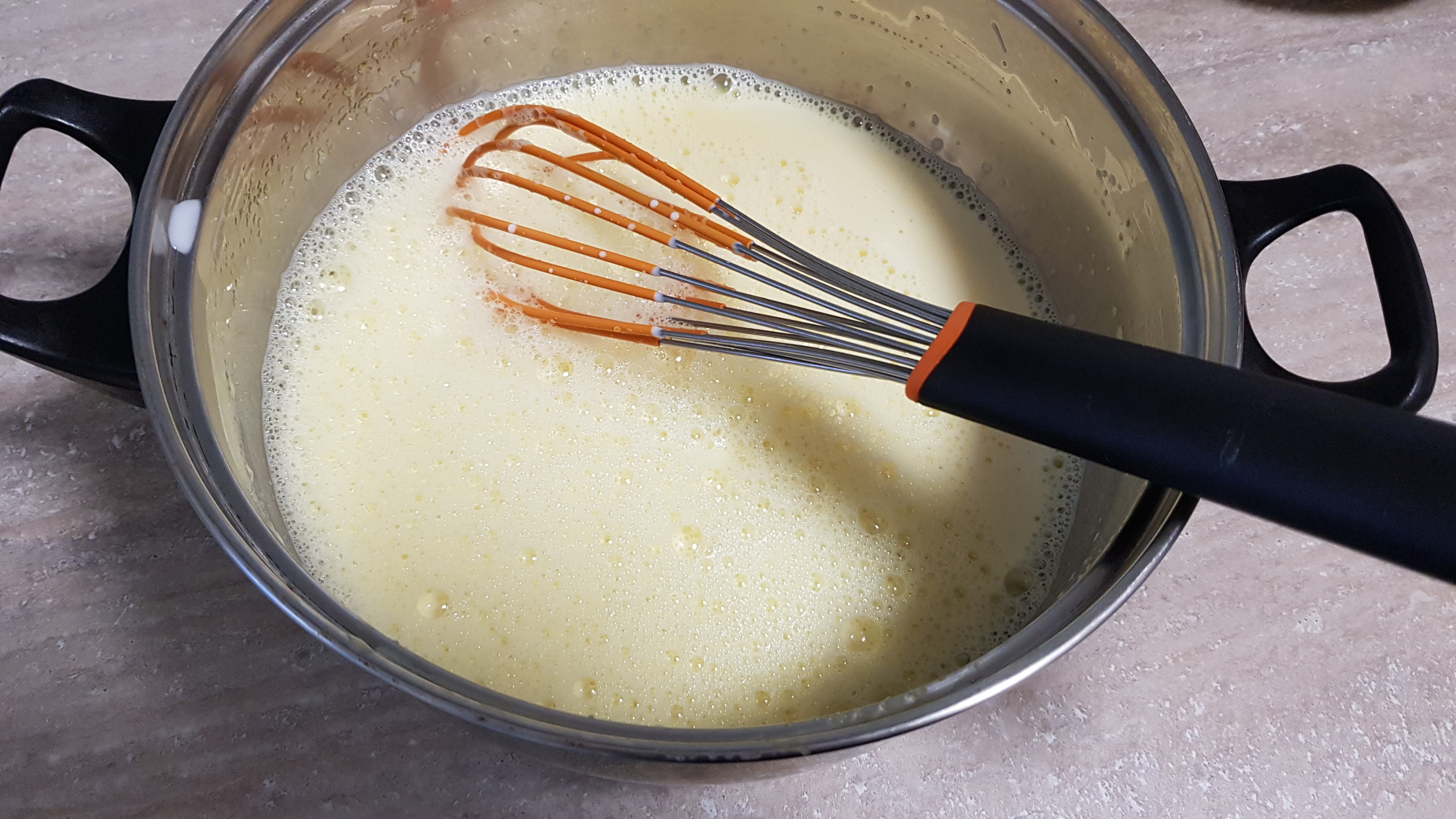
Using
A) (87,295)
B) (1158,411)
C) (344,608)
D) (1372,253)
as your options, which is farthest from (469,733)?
(1372,253)

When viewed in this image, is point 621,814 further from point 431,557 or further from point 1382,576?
point 1382,576

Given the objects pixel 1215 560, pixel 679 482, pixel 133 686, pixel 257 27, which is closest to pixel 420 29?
pixel 257 27

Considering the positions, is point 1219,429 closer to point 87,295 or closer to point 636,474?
point 636,474

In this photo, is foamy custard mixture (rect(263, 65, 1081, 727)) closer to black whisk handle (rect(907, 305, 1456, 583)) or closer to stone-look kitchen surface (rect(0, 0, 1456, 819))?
stone-look kitchen surface (rect(0, 0, 1456, 819))

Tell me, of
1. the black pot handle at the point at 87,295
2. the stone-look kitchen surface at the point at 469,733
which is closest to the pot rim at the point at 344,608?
the black pot handle at the point at 87,295

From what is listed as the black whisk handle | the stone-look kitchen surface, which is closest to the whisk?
the black whisk handle

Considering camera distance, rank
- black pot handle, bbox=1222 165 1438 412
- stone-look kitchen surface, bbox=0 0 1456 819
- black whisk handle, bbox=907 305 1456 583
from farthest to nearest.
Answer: stone-look kitchen surface, bbox=0 0 1456 819 < black pot handle, bbox=1222 165 1438 412 < black whisk handle, bbox=907 305 1456 583
